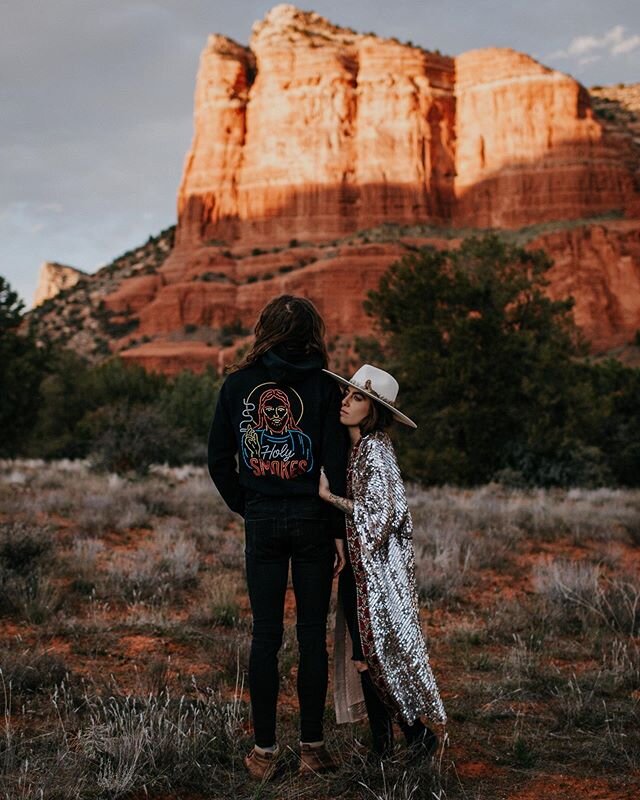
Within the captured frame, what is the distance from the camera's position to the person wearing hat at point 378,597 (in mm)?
3209

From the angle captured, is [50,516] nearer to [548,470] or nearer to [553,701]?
[553,701]

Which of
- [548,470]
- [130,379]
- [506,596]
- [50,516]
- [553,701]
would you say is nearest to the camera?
[553,701]

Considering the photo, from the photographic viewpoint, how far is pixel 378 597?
3225 mm

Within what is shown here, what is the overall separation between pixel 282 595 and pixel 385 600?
0.46 metres

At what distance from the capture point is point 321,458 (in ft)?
11.0

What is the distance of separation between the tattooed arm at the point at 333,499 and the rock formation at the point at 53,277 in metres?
119

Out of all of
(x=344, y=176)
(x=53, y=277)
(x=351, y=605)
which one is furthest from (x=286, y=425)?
(x=53, y=277)

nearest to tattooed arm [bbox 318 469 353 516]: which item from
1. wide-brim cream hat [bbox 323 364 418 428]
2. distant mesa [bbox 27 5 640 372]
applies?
wide-brim cream hat [bbox 323 364 418 428]

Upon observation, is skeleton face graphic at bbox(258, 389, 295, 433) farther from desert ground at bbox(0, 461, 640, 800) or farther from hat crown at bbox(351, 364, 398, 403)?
desert ground at bbox(0, 461, 640, 800)

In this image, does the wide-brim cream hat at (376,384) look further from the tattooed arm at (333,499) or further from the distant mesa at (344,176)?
the distant mesa at (344,176)

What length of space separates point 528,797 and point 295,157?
7654cm

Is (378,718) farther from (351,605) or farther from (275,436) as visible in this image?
(275,436)

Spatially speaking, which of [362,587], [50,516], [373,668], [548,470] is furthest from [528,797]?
[548,470]

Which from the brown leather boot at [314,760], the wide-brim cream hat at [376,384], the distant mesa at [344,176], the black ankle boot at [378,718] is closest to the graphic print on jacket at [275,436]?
the wide-brim cream hat at [376,384]
